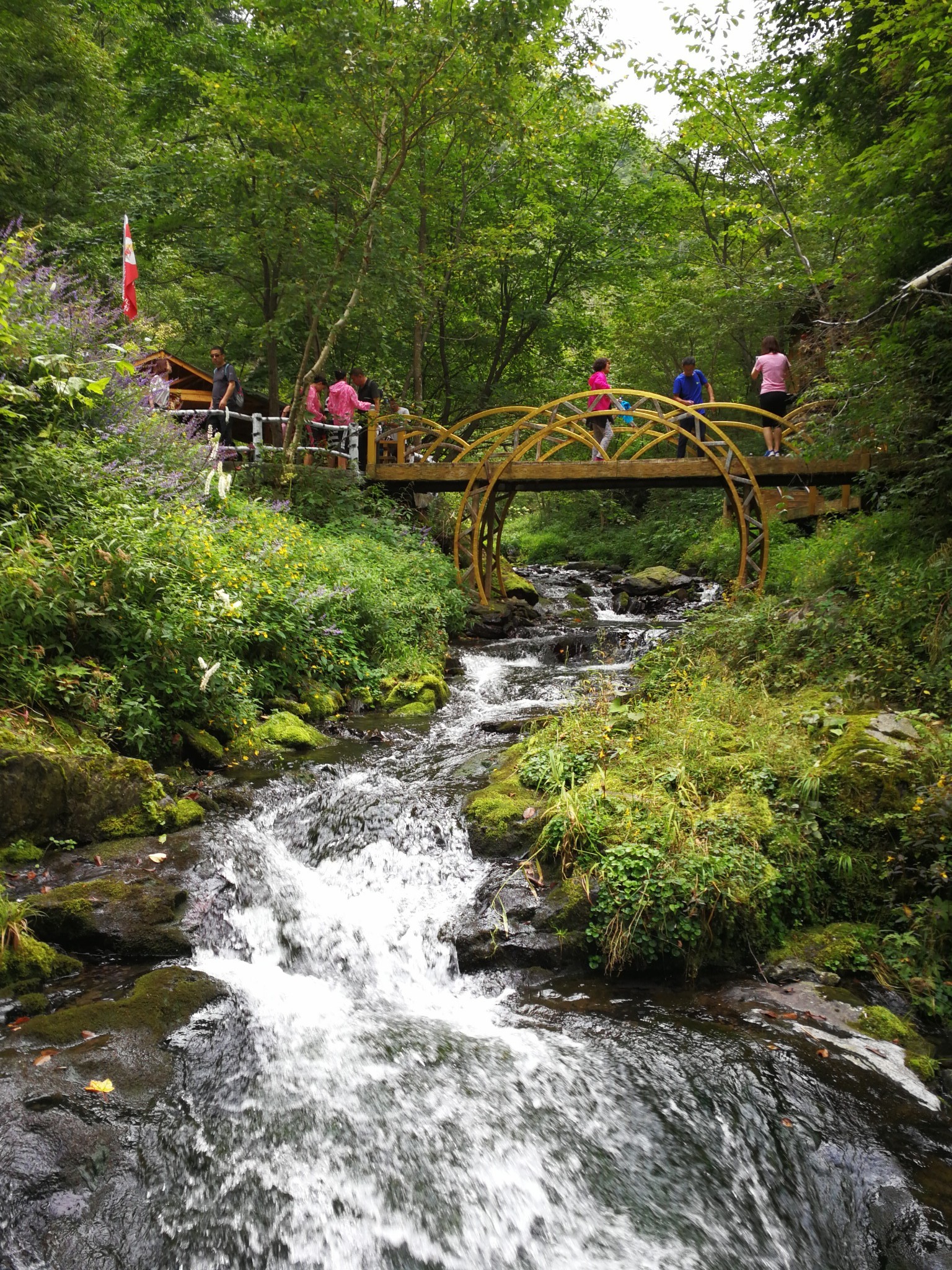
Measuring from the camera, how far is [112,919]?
16.1 ft

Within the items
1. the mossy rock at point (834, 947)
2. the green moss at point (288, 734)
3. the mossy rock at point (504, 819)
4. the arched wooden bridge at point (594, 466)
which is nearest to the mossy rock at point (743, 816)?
the mossy rock at point (834, 947)

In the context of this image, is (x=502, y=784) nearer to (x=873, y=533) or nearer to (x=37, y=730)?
(x=37, y=730)

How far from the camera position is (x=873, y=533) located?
9805 millimetres

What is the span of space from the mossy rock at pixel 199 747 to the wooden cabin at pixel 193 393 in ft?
26.6

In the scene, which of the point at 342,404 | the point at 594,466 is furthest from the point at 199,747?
the point at 342,404

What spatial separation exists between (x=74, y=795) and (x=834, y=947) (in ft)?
17.0

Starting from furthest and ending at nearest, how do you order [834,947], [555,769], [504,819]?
[555,769] < [504,819] < [834,947]

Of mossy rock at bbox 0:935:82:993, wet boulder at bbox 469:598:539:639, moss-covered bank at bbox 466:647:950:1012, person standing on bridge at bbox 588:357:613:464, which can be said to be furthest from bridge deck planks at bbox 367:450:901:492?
mossy rock at bbox 0:935:82:993

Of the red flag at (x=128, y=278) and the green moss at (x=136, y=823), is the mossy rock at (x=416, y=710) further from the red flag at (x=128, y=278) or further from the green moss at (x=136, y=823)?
the red flag at (x=128, y=278)

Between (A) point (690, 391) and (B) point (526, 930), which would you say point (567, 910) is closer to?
(B) point (526, 930)

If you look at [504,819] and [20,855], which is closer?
[20,855]

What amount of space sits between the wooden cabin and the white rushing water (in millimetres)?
11112

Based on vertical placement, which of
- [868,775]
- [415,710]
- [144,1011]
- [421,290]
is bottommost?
[144,1011]

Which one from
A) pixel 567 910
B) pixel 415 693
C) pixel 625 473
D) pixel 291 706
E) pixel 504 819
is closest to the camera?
pixel 567 910
